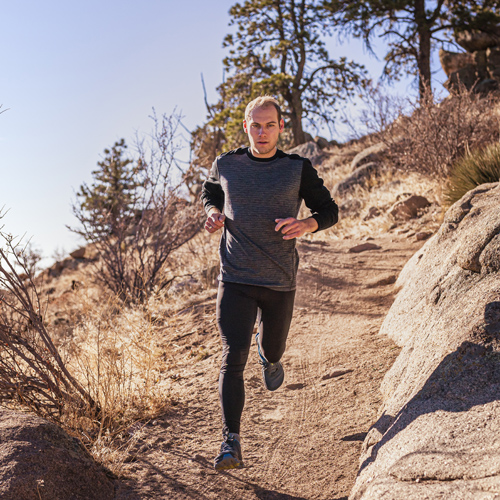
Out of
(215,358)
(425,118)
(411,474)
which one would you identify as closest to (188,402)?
(215,358)

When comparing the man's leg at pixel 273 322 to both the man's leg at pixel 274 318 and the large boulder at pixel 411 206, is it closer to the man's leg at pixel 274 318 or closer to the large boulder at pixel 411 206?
the man's leg at pixel 274 318

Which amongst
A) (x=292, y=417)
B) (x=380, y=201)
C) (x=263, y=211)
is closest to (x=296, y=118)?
(x=380, y=201)

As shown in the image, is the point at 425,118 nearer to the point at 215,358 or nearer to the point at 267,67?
the point at 215,358

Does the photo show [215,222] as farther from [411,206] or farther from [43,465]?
[411,206]

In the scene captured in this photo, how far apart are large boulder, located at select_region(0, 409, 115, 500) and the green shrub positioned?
5.62 meters

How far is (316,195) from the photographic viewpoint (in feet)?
10.9

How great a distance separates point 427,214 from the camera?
909cm

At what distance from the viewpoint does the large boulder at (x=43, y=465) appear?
2.69 meters

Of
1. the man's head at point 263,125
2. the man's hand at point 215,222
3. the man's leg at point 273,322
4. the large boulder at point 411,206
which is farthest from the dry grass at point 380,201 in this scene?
the man's hand at point 215,222

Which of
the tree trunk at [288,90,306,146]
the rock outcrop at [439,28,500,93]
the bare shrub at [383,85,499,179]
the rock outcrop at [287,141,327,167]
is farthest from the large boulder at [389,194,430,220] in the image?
the rock outcrop at [439,28,500,93]

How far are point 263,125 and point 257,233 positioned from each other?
1.98ft

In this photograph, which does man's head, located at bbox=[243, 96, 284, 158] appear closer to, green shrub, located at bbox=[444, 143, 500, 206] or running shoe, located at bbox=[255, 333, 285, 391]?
running shoe, located at bbox=[255, 333, 285, 391]

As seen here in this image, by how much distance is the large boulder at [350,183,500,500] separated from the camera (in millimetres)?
2164

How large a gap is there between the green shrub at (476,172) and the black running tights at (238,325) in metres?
4.56
